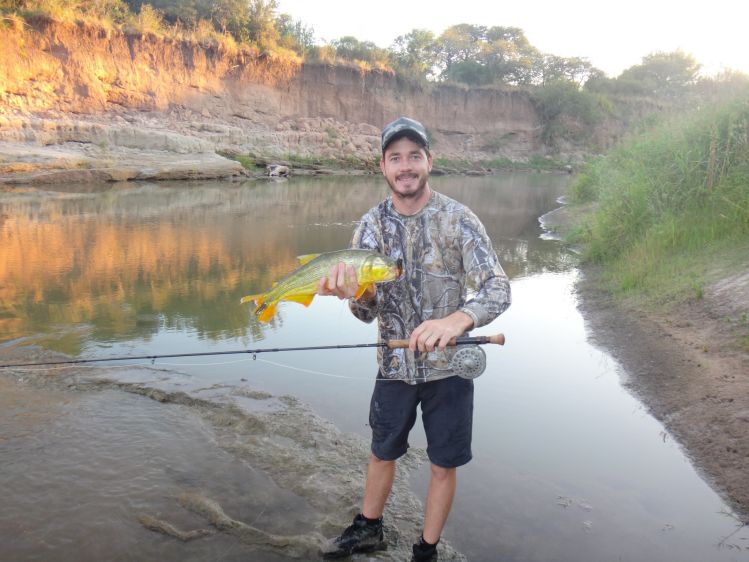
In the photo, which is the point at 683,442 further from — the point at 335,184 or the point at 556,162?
the point at 556,162

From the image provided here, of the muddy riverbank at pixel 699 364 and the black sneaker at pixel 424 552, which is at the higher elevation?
the muddy riverbank at pixel 699 364

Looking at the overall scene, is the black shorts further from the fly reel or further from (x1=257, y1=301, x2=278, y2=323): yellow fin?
(x1=257, y1=301, x2=278, y2=323): yellow fin

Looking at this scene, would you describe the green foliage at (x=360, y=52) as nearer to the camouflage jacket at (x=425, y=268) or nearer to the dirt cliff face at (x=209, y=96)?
the dirt cliff face at (x=209, y=96)

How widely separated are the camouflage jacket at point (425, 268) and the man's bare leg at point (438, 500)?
499mm

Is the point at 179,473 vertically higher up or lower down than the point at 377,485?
lower down

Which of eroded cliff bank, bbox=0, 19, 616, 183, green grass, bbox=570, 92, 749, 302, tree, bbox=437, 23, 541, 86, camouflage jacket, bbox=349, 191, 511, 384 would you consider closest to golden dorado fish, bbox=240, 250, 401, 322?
camouflage jacket, bbox=349, 191, 511, 384

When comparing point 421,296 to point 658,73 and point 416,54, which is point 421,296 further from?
point 658,73

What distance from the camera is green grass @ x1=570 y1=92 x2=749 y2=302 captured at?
7676 mm

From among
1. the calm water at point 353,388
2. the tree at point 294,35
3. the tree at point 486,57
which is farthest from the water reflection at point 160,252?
the tree at point 486,57

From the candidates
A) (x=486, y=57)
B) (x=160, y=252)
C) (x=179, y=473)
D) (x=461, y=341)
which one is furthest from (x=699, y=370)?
(x=486, y=57)

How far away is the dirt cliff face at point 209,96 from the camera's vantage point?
2820cm

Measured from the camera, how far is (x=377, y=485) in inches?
126

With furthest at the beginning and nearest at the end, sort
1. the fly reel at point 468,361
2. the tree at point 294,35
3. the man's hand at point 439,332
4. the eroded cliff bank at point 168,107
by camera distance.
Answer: the tree at point 294,35 < the eroded cliff bank at point 168,107 < the fly reel at point 468,361 < the man's hand at point 439,332

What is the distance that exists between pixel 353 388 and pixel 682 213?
20.7ft
